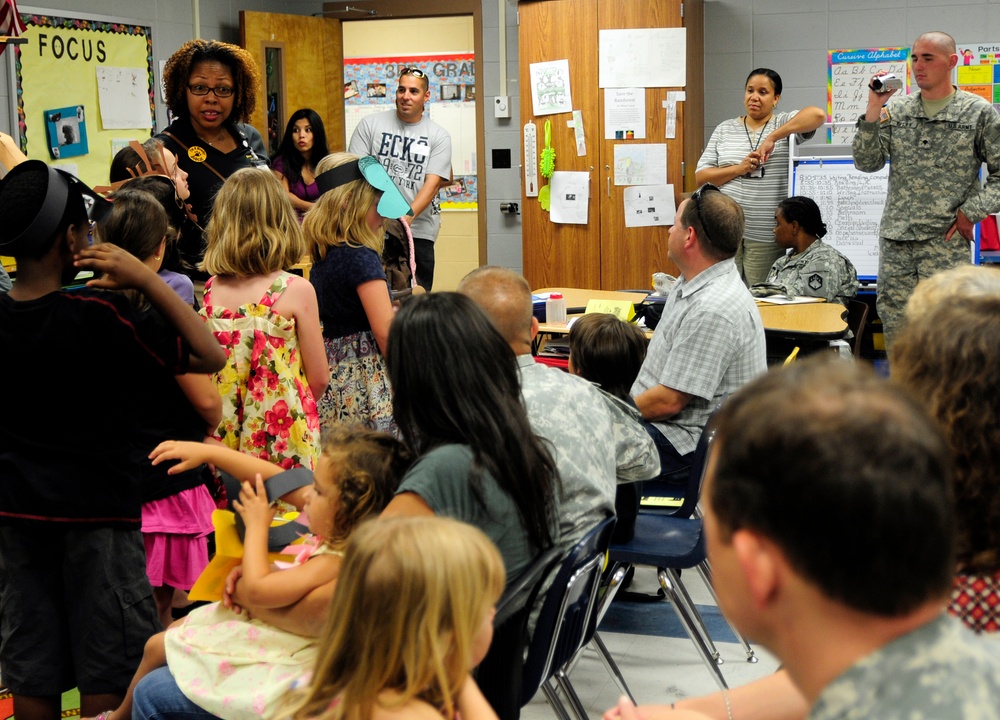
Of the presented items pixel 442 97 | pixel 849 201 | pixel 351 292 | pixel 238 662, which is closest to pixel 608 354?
pixel 351 292

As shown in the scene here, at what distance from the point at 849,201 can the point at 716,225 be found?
12.6 ft

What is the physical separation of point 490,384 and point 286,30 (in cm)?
650

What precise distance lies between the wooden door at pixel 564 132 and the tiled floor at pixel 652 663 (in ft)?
13.6

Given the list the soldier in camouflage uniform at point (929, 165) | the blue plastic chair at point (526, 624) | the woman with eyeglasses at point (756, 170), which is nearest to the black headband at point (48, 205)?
the blue plastic chair at point (526, 624)

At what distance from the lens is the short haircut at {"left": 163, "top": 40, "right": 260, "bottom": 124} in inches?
143

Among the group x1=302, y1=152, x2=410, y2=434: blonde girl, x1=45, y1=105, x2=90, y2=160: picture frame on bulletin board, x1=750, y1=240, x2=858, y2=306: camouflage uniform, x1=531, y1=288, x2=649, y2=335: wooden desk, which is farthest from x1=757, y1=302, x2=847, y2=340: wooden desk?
x1=45, y1=105, x2=90, y2=160: picture frame on bulletin board

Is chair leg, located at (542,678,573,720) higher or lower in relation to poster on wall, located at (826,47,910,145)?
lower

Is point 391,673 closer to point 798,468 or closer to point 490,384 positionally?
point 490,384

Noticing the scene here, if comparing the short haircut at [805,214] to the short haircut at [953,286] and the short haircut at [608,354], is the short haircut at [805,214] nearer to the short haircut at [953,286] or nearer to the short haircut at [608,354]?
the short haircut at [608,354]

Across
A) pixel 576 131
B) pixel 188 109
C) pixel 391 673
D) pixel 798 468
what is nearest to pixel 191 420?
pixel 391 673

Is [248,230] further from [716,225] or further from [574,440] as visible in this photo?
[716,225]

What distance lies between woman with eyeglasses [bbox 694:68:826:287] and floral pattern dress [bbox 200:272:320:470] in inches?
154

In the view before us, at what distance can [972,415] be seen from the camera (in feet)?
4.32

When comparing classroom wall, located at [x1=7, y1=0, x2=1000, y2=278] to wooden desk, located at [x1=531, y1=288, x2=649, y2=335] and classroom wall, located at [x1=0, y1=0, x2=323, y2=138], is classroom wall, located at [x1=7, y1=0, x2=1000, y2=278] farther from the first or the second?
wooden desk, located at [x1=531, y1=288, x2=649, y2=335]
